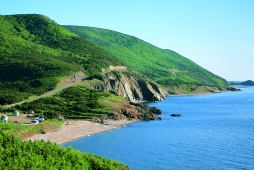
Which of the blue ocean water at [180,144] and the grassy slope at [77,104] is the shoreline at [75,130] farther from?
the grassy slope at [77,104]

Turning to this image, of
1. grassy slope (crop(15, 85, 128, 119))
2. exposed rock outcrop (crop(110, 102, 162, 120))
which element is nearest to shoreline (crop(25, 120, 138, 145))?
exposed rock outcrop (crop(110, 102, 162, 120))

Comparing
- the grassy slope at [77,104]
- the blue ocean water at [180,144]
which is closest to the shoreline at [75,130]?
the blue ocean water at [180,144]

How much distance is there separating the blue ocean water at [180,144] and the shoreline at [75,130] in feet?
10.6

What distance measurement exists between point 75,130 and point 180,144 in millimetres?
35173

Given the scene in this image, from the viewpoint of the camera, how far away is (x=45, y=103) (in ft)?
499

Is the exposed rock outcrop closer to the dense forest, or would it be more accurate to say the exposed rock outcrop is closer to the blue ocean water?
the blue ocean water

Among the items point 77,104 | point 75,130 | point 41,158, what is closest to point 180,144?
point 75,130

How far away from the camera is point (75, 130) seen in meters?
122

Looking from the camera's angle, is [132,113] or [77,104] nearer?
[77,104]

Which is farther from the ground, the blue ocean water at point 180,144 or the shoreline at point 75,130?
the shoreline at point 75,130

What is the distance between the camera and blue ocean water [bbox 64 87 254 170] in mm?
84500

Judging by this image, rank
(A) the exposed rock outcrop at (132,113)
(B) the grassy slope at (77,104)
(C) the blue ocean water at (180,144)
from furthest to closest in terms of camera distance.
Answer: (A) the exposed rock outcrop at (132,113), (B) the grassy slope at (77,104), (C) the blue ocean water at (180,144)

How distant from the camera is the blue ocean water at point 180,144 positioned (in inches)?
3327

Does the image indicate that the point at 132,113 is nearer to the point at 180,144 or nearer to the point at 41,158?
the point at 180,144
